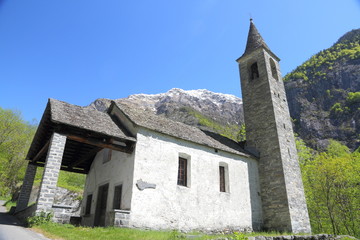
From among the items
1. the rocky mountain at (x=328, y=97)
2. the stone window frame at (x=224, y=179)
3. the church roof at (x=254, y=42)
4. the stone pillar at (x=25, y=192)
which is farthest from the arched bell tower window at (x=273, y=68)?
the rocky mountain at (x=328, y=97)

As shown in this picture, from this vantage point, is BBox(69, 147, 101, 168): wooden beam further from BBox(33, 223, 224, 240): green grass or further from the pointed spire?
the pointed spire

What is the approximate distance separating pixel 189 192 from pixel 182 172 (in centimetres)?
110

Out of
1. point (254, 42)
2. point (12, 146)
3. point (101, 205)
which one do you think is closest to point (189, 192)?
point (101, 205)

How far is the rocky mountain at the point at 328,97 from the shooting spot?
183 feet

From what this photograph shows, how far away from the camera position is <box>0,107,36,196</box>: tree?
89.9 ft

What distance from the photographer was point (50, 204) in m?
8.08

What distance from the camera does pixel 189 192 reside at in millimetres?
11484

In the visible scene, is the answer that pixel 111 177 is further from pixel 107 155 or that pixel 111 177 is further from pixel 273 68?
pixel 273 68

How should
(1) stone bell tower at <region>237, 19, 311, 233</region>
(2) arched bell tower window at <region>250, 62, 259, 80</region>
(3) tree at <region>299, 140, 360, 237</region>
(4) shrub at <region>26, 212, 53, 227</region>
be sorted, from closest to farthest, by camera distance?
(4) shrub at <region>26, 212, 53, 227</region> → (1) stone bell tower at <region>237, 19, 311, 233</region> → (3) tree at <region>299, 140, 360, 237</region> → (2) arched bell tower window at <region>250, 62, 259, 80</region>

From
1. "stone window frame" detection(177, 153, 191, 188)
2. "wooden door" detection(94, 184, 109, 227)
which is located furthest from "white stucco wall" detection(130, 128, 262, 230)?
"wooden door" detection(94, 184, 109, 227)

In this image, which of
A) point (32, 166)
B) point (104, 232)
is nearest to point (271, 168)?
point (104, 232)

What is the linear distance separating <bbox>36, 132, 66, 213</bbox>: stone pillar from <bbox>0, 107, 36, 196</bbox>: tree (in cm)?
2303

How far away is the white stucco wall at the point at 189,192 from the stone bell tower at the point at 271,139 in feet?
3.64

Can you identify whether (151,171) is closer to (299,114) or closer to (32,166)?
(32,166)
